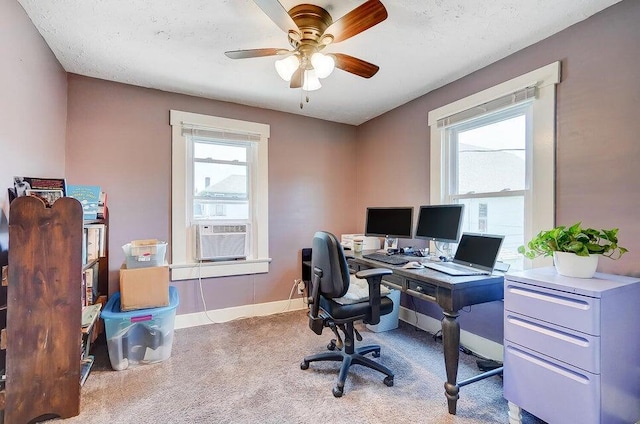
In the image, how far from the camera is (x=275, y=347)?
2525 mm

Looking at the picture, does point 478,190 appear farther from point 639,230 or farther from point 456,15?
point 456,15

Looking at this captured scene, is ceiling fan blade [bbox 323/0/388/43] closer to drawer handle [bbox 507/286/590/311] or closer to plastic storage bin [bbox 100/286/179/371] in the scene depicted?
drawer handle [bbox 507/286/590/311]

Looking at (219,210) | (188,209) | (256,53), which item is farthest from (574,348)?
(188,209)

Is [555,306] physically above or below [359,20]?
below

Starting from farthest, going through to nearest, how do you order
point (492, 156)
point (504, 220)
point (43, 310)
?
point (492, 156), point (504, 220), point (43, 310)

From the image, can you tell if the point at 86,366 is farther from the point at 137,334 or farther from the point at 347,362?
the point at 347,362

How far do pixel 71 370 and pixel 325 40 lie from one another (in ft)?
7.64

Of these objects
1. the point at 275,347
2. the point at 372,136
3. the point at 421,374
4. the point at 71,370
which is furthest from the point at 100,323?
the point at 372,136

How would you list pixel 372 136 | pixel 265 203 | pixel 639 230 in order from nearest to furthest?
pixel 639 230
pixel 265 203
pixel 372 136

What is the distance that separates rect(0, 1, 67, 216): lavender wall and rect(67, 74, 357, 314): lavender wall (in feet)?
0.83

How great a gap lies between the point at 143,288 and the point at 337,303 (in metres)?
1.43

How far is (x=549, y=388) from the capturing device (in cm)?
145

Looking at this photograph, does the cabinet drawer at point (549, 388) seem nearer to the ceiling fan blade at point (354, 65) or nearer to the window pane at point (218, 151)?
the ceiling fan blade at point (354, 65)

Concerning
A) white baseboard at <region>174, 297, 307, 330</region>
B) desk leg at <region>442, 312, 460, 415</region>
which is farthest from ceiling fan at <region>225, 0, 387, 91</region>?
white baseboard at <region>174, 297, 307, 330</region>
